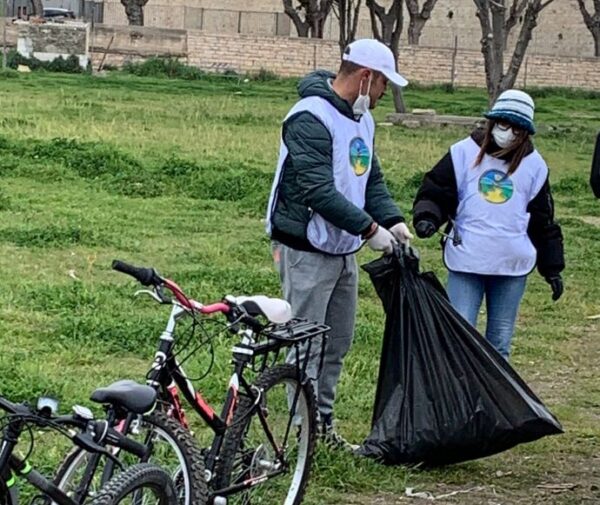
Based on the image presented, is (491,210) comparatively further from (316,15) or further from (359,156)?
(316,15)

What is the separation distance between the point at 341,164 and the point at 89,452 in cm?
224

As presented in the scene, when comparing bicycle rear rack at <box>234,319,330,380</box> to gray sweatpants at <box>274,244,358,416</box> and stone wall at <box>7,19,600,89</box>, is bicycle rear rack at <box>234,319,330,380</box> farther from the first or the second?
stone wall at <box>7,19,600,89</box>

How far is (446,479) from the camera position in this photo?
20.7 ft

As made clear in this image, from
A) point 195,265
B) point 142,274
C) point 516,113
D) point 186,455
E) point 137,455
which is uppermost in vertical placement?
point 516,113

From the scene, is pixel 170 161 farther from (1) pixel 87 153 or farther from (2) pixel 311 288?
(2) pixel 311 288

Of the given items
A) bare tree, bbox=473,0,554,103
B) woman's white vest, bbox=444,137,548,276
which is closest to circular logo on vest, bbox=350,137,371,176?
woman's white vest, bbox=444,137,548,276

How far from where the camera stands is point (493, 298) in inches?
271

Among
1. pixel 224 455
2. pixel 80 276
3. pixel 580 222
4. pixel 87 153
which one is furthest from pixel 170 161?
pixel 224 455

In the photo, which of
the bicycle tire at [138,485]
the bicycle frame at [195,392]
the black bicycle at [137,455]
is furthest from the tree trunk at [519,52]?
the bicycle tire at [138,485]

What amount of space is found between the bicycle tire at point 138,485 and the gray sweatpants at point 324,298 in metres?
1.55

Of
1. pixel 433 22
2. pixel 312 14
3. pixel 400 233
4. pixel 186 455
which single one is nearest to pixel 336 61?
pixel 312 14

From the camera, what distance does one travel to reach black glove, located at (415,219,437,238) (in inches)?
258

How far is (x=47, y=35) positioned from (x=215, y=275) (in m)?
28.9

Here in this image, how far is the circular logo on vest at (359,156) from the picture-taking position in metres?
6.04
